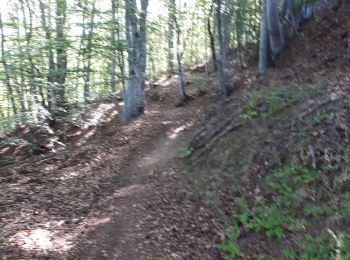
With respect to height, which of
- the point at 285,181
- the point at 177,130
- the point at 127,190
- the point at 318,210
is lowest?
the point at 127,190

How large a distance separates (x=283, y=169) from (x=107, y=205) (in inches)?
157

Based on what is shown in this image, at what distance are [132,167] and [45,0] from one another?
8.21 meters

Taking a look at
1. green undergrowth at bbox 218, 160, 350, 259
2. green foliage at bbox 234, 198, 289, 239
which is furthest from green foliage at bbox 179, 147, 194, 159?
green foliage at bbox 234, 198, 289, 239

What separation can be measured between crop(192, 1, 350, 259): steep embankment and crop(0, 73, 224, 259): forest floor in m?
0.65

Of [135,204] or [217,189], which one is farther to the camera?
[135,204]

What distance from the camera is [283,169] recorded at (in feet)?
23.0

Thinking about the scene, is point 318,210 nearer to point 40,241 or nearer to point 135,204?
point 135,204

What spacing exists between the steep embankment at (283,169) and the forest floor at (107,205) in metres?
0.65

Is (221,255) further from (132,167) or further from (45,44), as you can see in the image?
(45,44)

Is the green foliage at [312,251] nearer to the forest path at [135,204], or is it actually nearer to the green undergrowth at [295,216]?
the green undergrowth at [295,216]

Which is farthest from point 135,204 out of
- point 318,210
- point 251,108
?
point 318,210

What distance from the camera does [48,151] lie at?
1522 cm

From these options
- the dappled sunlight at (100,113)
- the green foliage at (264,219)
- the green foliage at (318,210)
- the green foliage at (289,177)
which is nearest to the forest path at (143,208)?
the green foliage at (264,219)

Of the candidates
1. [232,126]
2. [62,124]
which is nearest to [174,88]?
[62,124]
